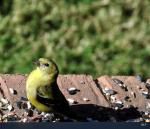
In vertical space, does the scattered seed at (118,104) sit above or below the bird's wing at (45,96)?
below

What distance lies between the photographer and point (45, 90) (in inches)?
216

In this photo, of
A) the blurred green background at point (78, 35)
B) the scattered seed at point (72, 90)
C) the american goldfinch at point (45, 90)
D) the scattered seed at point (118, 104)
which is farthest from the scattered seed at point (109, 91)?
the blurred green background at point (78, 35)

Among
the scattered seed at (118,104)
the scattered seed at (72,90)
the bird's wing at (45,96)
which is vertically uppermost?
the scattered seed at (72,90)

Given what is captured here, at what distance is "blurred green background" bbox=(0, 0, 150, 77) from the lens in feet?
29.0

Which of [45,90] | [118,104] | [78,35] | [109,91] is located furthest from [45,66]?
[78,35]

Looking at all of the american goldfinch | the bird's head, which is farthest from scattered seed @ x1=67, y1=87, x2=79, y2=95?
the bird's head

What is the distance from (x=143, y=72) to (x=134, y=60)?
180 mm

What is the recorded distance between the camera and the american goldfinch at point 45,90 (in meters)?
5.25

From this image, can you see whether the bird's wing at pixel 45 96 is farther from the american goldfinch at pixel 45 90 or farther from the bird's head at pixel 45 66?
the bird's head at pixel 45 66

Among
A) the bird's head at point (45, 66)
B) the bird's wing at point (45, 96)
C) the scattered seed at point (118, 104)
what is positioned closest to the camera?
the scattered seed at point (118, 104)

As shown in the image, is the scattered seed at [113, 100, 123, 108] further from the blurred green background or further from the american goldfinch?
the blurred green background

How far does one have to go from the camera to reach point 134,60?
8914 mm

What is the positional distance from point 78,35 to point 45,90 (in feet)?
12.2

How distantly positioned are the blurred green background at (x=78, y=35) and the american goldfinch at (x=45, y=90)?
10.1 ft
